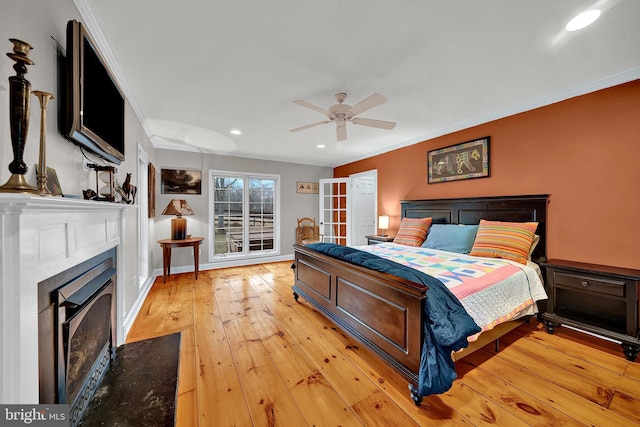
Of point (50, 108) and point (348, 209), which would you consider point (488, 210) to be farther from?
point (50, 108)

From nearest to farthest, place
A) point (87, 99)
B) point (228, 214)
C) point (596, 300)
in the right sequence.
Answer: point (87, 99) < point (596, 300) < point (228, 214)

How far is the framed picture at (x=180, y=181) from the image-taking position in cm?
451

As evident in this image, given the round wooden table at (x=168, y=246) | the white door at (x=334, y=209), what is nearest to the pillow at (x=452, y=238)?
the white door at (x=334, y=209)

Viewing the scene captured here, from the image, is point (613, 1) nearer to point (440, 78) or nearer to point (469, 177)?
point (440, 78)

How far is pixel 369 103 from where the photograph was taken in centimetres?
221

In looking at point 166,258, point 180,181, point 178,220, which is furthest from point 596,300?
point 180,181

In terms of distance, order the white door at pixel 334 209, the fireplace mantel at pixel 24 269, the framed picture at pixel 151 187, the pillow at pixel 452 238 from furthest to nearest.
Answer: the white door at pixel 334 209 → the framed picture at pixel 151 187 → the pillow at pixel 452 238 → the fireplace mantel at pixel 24 269

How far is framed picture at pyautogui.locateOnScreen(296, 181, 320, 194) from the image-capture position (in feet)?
19.4

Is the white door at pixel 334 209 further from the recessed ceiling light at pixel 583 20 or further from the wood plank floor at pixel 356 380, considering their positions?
the recessed ceiling light at pixel 583 20

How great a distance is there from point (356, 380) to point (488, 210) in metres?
2.68

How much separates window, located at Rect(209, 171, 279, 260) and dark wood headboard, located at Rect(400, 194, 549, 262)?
3045mm

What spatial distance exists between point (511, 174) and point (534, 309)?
1594mm

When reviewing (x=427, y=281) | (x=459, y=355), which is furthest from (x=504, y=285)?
(x=427, y=281)

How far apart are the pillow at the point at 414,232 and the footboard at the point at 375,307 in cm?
160
